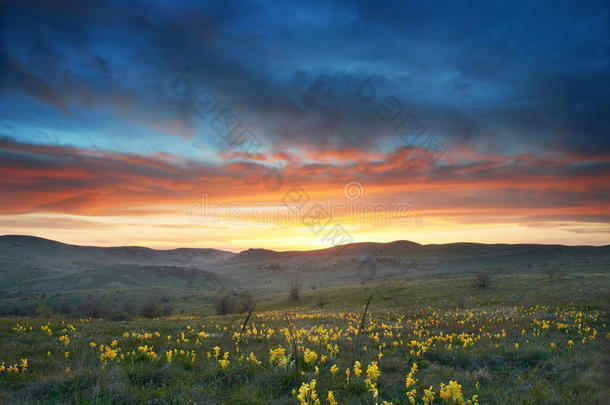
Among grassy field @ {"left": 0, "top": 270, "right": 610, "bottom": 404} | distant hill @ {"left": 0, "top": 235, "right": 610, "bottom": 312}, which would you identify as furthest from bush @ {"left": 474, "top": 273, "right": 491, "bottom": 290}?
distant hill @ {"left": 0, "top": 235, "right": 610, "bottom": 312}

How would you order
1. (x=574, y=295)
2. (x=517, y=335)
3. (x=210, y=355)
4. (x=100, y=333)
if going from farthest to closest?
(x=574, y=295) < (x=517, y=335) < (x=100, y=333) < (x=210, y=355)

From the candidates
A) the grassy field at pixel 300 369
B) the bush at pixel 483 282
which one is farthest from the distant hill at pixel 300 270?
the grassy field at pixel 300 369

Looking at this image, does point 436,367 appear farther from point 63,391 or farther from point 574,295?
point 574,295

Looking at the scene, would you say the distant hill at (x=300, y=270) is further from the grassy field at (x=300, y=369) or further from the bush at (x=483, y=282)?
the grassy field at (x=300, y=369)

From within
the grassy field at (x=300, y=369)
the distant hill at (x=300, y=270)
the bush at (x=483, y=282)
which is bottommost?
the distant hill at (x=300, y=270)

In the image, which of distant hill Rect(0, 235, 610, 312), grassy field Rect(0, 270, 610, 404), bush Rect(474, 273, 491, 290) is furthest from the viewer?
distant hill Rect(0, 235, 610, 312)

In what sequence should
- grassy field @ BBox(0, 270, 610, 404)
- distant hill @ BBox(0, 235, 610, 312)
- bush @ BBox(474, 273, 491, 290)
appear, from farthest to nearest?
distant hill @ BBox(0, 235, 610, 312)
bush @ BBox(474, 273, 491, 290)
grassy field @ BBox(0, 270, 610, 404)

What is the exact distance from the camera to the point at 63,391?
19.7ft

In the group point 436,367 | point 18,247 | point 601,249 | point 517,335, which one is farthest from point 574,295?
point 18,247

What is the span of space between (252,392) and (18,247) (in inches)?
9922

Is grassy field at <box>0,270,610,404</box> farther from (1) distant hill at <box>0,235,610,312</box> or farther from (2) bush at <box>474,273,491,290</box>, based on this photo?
(1) distant hill at <box>0,235,610,312</box>


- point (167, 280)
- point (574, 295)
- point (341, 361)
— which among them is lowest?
point (167, 280)

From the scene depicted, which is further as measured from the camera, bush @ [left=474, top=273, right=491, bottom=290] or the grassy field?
bush @ [left=474, top=273, right=491, bottom=290]

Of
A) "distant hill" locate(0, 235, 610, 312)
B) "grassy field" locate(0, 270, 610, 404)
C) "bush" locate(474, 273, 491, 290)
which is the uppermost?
"grassy field" locate(0, 270, 610, 404)
